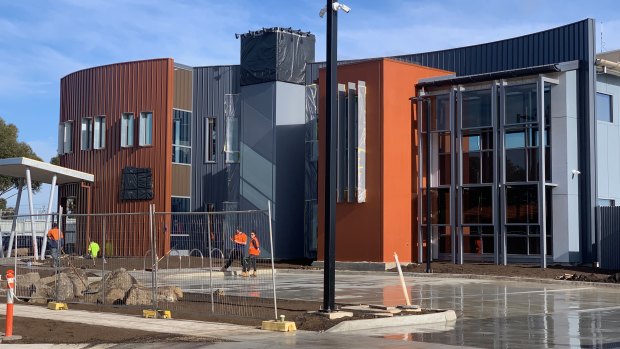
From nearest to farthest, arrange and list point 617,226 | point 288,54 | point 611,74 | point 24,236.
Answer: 1. point 24,236
2. point 617,226
3. point 611,74
4. point 288,54

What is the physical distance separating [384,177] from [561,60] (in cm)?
943

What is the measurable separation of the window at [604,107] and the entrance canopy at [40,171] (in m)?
25.3

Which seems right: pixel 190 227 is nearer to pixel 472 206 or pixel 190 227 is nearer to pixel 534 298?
pixel 534 298

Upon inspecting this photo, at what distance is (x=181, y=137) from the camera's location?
45.0 metres

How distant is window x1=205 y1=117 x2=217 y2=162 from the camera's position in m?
45.2

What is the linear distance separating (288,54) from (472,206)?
41.8ft

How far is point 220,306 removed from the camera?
59.1 feet

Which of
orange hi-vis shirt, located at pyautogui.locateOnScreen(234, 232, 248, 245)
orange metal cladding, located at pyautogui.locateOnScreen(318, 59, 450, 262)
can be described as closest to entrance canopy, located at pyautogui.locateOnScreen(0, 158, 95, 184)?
orange metal cladding, located at pyautogui.locateOnScreen(318, 59, 450, 262)

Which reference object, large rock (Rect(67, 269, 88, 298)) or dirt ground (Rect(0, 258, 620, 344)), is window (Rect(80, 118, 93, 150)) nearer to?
dirt ground (Rect(0, 258, 620, 344))

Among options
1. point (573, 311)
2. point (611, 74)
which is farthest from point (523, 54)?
point (573, 311)

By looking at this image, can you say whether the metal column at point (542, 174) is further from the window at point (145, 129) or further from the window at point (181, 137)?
the window at point (145, 129)

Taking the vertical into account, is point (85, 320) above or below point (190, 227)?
below

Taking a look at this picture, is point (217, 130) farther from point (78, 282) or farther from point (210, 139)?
point (78, 282)

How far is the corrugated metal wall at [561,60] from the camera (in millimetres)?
32875
